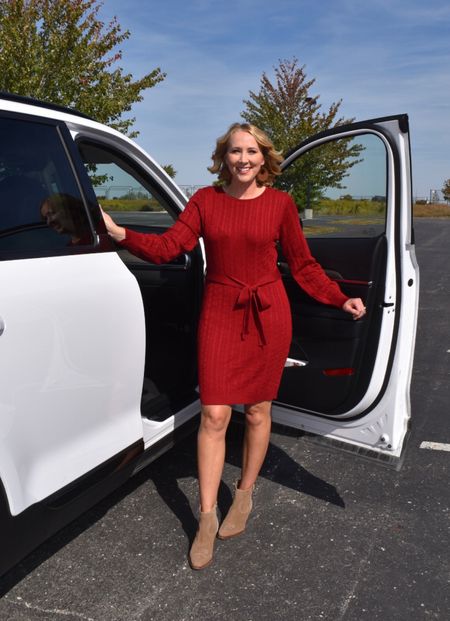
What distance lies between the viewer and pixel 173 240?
2549 mm

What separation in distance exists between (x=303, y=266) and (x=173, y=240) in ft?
1.93

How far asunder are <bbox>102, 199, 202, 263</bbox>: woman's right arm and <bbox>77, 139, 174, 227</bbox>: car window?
1.06ft

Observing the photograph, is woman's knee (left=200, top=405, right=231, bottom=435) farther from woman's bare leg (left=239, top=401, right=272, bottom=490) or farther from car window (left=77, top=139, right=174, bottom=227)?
car window (left=77, top=139, right=174, bottom=227)

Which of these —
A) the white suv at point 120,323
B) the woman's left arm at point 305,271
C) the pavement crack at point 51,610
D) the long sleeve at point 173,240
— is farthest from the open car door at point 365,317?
the pavement crack at point 51,610

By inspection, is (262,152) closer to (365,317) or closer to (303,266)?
(303,266)

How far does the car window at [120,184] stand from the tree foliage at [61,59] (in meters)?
6.32

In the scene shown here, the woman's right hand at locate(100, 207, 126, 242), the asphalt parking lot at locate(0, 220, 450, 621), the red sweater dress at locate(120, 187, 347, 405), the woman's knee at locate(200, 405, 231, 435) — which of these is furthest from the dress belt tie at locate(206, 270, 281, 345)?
the asphalt parking lot at locate(0, 220, 450, 621)

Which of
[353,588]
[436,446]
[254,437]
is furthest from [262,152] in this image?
[436,446]

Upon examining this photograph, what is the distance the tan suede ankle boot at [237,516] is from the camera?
8.83 ft

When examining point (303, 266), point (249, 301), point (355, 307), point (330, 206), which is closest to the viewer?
point (249, 301)

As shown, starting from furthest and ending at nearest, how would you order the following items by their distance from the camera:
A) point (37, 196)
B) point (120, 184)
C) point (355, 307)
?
point (120, 184)
point (355, 307)
point (37, 196)

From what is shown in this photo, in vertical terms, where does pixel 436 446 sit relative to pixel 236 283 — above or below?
below

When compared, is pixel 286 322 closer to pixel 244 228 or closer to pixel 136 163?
pixel 244 228

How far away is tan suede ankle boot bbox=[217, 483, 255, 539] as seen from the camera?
2.69 m
